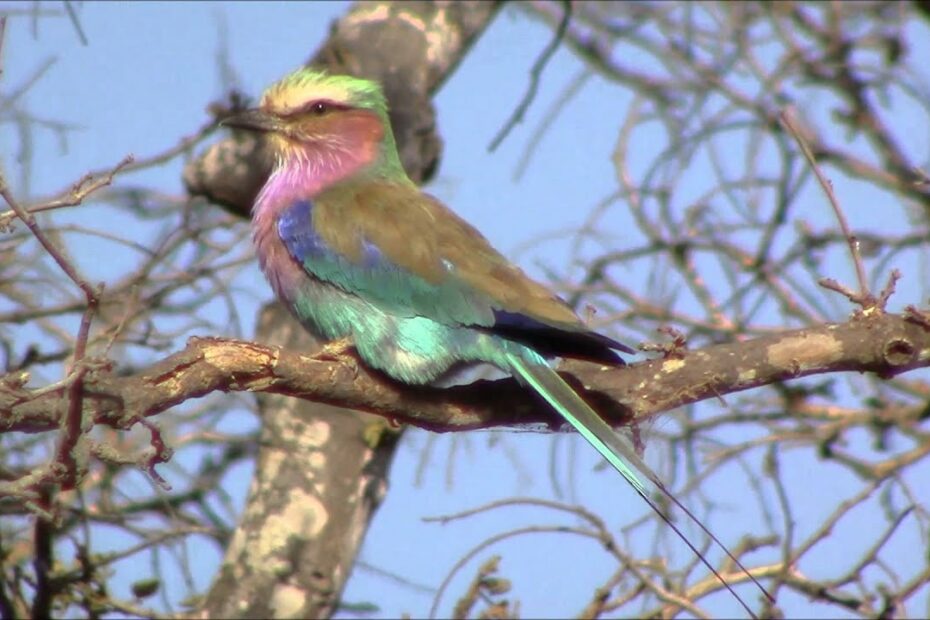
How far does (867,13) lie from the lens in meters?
6.07

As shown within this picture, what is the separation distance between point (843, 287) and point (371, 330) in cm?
108

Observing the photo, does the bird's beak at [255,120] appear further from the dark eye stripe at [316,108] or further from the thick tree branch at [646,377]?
the thick tree branch at [646,377]

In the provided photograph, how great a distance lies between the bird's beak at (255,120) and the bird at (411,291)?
0.05 meters

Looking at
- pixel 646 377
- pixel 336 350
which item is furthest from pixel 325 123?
pixel 646 377

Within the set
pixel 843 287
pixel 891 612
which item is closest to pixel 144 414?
pixel 843 287

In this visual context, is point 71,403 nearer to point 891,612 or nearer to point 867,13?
point 891,612

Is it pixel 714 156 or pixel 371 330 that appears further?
pixel 714 156

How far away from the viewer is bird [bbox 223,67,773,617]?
321cm

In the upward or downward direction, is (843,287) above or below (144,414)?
above

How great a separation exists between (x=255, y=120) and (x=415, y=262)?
107 centimetres

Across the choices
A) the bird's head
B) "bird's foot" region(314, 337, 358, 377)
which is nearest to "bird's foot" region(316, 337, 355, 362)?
"bird's foot" region(314, 337, 358, 377)

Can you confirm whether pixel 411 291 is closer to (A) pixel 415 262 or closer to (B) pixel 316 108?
(A) pixel 415 262

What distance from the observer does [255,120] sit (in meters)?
4.51

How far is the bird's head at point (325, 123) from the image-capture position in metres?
4.45
